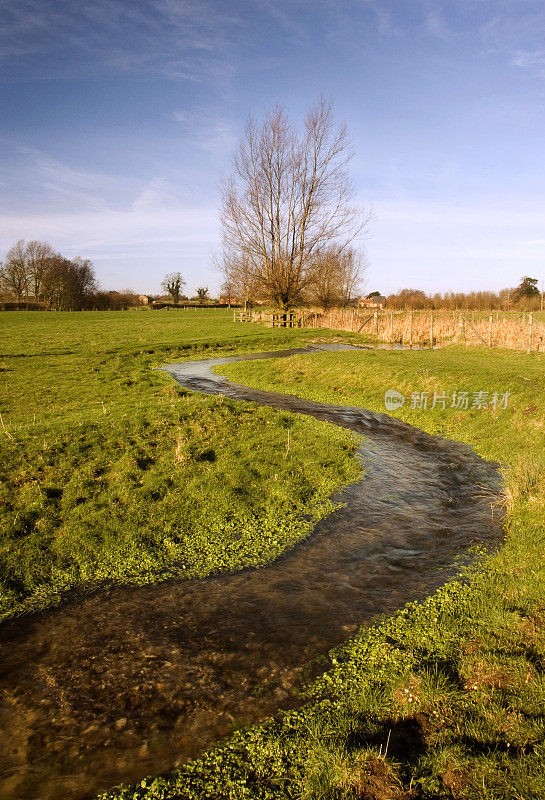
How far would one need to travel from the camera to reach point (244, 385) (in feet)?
66.0

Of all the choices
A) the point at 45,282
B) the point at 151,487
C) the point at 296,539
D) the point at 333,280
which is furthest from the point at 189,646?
the point at 45,282

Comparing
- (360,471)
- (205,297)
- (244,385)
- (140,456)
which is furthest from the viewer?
(205,297)

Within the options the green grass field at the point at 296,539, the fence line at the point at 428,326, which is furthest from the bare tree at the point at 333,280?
the green grass field at the point at 296,539

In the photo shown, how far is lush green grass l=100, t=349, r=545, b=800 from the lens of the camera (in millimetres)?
3234

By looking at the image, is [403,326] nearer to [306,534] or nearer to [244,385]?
[244,385]

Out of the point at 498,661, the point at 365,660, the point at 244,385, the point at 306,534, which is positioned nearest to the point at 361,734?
the point at 365,660

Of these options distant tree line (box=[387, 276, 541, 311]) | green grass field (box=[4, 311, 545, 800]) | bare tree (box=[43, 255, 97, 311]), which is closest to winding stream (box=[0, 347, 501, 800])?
green grass field (box=[4, 311, 545, 800])

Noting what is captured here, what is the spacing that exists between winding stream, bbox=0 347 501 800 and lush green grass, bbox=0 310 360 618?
21.1 inches

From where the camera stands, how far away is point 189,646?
16.4ft

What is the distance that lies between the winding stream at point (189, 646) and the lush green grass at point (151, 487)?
536 mm

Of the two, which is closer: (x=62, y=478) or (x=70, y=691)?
(x=70, y=691)

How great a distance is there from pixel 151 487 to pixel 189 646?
147 inches

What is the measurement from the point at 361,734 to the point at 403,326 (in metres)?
35.0

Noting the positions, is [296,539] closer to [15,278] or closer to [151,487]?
[151,487]
